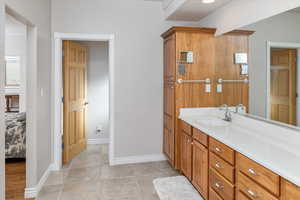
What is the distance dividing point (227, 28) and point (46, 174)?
320 cm

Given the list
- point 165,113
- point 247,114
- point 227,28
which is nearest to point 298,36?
point 247,114

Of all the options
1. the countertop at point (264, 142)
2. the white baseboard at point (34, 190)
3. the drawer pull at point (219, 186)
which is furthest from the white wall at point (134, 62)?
the drawer pull at point (219, 186)

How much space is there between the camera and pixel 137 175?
10.9 ft

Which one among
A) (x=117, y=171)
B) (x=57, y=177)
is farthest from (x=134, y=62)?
(x=57, y=177)

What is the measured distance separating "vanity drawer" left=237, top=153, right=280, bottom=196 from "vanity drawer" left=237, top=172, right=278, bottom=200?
0.03 m

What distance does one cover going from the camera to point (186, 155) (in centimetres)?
294

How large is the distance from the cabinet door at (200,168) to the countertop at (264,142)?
0.23m

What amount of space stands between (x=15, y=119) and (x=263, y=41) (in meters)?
3.94

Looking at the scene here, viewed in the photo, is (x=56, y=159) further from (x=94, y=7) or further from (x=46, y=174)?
(x=94, y=7)

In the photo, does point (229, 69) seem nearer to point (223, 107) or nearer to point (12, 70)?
point (223, 107)

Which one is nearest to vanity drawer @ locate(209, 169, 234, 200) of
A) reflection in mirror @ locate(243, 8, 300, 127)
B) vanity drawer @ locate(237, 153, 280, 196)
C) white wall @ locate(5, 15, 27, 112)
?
vanity drawer @ locate(237, 153, 280, 196)

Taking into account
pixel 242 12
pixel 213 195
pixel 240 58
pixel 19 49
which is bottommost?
pixel 213 195

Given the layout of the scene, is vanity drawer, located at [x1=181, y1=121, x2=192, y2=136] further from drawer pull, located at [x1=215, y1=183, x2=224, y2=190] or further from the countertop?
drawer pull, located at [x1=215, y1=183, x2=224, y2=190]

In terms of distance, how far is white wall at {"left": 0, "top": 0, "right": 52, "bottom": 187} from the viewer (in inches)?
107
